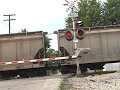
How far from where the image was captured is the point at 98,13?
193 feet

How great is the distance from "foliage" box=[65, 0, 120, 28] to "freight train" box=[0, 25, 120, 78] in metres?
27.2

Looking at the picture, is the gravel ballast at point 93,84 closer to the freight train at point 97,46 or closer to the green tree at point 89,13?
the freight train at point 97,46

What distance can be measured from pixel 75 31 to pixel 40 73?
5837mm

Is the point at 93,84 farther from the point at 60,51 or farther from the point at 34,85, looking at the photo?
the point at 60,51

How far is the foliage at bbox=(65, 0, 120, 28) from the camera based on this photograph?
56.9 m

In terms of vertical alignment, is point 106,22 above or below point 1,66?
above

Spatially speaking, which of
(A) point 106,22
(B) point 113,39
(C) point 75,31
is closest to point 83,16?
(A) point 106,22

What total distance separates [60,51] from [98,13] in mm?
32130

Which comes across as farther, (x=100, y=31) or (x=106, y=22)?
(x=106, y=22)

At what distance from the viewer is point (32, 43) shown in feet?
90.2

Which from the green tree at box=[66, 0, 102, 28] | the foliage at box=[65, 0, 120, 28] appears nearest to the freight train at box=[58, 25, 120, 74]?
the foliage at box=[65, 0, 120, 28]

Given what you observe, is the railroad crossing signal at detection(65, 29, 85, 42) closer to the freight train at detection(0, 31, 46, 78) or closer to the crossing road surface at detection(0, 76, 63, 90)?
the freight train at detection(0, 31, 46, 78)

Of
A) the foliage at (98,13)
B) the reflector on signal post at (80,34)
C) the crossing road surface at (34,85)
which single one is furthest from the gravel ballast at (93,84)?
the foliage at (98,13)

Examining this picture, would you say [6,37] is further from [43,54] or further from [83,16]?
[83,16]
